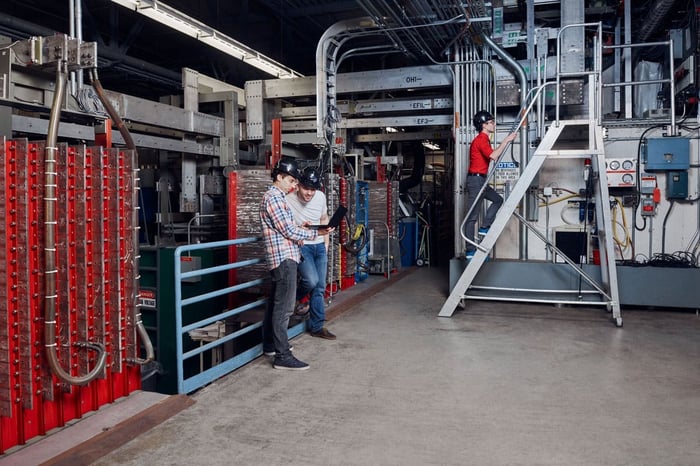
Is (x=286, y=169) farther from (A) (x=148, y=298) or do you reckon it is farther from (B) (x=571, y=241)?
(B) (x=571, y=241)

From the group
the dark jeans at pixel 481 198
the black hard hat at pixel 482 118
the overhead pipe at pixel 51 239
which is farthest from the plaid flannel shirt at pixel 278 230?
the black hard hat at pixel 482 118

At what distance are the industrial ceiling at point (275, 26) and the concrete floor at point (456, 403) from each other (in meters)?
3.67

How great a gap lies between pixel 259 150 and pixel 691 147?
18.5 feet

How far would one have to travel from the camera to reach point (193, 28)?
6.23 meters

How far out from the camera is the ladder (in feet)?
19.5

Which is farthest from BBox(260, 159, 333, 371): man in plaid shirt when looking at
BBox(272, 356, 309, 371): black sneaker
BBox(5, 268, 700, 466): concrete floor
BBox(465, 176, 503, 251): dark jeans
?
BBox(465, 176, 503, 251): dark jeans

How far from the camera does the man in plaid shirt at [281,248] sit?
14.0 ft

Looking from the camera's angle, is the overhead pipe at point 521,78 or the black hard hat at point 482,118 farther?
the overhead pipe at point 521,78

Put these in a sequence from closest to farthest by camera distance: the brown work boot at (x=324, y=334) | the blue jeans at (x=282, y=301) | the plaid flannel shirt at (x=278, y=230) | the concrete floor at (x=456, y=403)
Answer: the concrete floor at (x=456, y=403)
the plaid flannel shirt at (x=278, y=230)
the blue jeans at (x=282, y=301)
the brown work boot at (x=324, y=334)

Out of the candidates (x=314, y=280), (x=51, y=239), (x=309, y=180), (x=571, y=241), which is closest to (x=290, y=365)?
(x=314, y=280)

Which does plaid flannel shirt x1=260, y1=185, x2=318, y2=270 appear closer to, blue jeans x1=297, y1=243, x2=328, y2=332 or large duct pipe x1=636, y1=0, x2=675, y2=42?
blue jeans x1=297, y1=243, x2=328, y2=332

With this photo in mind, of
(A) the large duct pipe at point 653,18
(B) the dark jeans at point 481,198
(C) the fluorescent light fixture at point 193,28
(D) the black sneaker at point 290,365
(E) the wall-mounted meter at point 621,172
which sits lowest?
(D) the black sneaker at point 290,365

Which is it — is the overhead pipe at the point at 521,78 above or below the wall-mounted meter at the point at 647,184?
above

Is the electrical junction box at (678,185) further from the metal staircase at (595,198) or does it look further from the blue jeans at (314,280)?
the blue jeans at (314,280)
